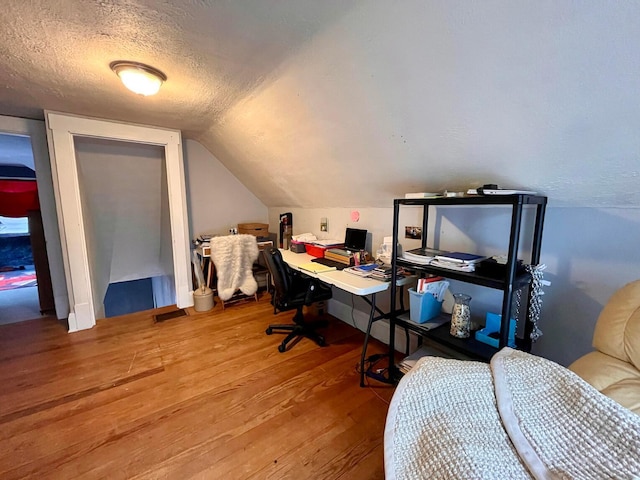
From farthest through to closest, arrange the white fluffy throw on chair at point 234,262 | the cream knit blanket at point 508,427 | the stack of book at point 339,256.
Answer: the white fluffy throw on chair at point 234,262 < the stack of book at point 339,256 < the cream knit blanket at point 508,427

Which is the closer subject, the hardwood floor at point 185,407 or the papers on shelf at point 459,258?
the hardwood floor at point 185,407

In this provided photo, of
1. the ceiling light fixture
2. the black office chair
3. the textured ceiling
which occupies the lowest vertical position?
the black office chair

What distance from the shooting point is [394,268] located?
1777 millimetres

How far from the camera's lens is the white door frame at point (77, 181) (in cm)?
254

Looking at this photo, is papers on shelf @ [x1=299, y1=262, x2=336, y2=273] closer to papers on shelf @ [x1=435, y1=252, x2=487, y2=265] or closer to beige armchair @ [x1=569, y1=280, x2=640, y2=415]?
papers on shelf @ [x1=435, y1=252, x2=487, y2=265]

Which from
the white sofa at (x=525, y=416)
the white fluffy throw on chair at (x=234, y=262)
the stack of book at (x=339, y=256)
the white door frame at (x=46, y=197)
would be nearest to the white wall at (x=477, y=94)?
the white sofa at (x=525, y=416)

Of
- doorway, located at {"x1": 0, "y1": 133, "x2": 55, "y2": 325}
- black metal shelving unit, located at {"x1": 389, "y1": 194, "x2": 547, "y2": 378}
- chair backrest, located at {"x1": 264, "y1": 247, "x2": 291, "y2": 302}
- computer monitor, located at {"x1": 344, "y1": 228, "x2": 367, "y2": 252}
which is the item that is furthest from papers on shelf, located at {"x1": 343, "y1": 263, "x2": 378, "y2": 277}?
doorway, located at {"x1": 0, "y1": 133, "x2": 55, "y2": 325}

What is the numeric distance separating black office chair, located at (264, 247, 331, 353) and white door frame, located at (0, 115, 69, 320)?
8.04 ft

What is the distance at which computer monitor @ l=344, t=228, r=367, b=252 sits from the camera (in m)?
2.53

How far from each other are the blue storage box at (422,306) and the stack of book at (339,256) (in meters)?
0.64

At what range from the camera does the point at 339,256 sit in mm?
2455

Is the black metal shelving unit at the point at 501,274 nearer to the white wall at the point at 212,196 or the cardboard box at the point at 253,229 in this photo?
the cardboard box at the point at 253,229

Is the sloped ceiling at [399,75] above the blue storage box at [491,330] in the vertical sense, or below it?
above

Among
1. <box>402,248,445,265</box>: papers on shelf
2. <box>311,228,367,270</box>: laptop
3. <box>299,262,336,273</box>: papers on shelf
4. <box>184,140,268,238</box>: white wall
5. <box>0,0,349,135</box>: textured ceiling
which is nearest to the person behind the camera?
<box>0,0,349,135</box>: textured ceiling
